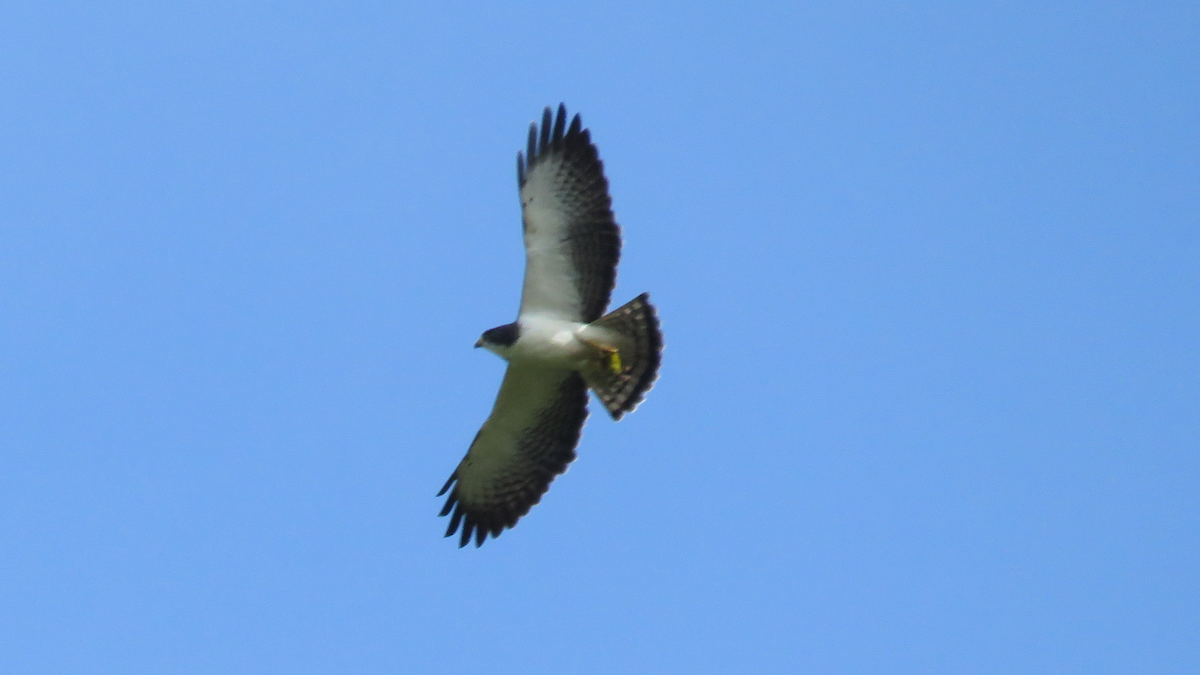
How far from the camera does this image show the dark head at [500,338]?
1101cm

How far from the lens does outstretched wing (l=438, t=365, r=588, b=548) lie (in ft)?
37.9

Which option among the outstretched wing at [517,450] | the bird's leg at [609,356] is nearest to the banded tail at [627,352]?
the bird's leg at [609,356]

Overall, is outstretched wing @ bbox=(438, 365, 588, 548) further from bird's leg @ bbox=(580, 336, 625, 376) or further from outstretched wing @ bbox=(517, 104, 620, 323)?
outstretched wing @ bbox=(517, 104, 620, 323)

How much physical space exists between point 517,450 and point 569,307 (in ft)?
4.98

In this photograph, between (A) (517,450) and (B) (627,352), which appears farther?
(A) (517,450)

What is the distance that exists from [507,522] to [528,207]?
2829 millimetres

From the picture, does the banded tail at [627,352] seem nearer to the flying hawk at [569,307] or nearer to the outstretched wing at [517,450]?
the flying hawk at [569,307]

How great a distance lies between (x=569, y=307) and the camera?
1115 centimetres

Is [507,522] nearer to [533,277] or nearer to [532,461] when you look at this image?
[532,461]

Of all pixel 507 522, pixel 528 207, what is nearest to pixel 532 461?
pixel 507 522

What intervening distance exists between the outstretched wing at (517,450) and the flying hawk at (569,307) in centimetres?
2

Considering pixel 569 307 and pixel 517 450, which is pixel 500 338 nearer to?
pixel 569 307

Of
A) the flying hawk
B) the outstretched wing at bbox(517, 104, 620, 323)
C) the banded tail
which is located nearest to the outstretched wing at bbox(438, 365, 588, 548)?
the flying hawk

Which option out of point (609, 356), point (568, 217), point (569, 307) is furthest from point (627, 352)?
point (568, 217)
